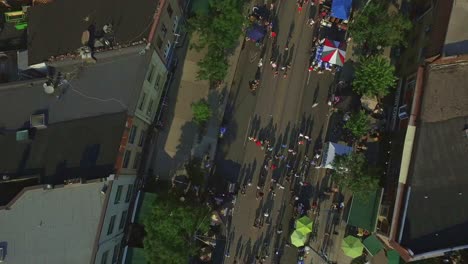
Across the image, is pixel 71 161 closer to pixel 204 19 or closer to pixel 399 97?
pixel 204 19

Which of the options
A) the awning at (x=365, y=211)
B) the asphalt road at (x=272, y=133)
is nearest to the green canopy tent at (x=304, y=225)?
the asphalt road at (x=272, y=133)

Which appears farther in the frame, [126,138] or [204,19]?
[204,19]

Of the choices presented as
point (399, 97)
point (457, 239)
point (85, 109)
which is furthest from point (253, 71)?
point (457, 239)

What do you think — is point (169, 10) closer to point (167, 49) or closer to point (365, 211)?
point (167, 49)

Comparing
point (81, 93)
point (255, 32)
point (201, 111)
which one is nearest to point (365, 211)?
point (201, 111)

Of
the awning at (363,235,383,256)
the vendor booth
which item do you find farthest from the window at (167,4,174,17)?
the awning at (363,235,383,256)

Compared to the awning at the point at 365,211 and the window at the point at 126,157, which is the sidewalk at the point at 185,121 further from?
the awning at the point at 365,211

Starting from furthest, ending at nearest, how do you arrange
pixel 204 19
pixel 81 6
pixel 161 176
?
pixel 161 176
pixel 204 19
pixel 81 6
